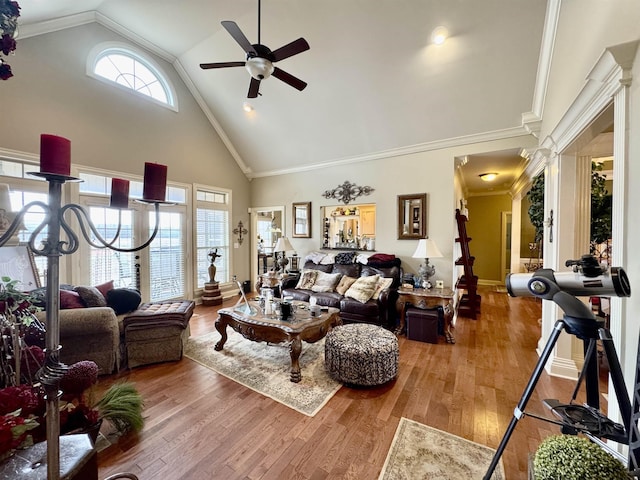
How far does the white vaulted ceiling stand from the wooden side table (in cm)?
233

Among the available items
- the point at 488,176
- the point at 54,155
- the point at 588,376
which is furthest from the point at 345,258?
the point at 54,155

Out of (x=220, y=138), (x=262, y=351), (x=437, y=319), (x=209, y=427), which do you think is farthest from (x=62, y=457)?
(x=220, y=138)

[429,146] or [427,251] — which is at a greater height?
[429,146]

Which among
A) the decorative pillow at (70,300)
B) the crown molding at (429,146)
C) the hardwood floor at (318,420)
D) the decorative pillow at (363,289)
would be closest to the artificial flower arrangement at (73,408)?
the hardwood floor at (318,420)

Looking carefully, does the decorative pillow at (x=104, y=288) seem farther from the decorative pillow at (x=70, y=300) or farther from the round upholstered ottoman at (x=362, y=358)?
the round upholstered ottoman at (x=362, y=358)

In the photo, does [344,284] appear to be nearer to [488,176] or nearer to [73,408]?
[73,408]

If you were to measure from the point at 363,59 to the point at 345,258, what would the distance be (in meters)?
3.01

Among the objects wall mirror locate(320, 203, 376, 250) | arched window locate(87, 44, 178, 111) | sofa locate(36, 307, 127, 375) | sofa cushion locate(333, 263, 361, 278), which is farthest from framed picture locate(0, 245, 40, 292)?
Answer: wall mirror locate(320, 203, 376, 250)

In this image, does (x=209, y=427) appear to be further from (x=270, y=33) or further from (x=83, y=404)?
(x=270, y=33)

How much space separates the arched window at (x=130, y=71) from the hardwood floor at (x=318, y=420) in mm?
4262

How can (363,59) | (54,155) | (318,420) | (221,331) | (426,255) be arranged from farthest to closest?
1. (426,255)
2. (363,59)
3. (221,331)
4. (318,420)
5. (54,155)

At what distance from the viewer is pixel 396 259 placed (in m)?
4.51

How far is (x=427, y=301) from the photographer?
12.0 feet

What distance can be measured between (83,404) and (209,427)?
2.73ft
